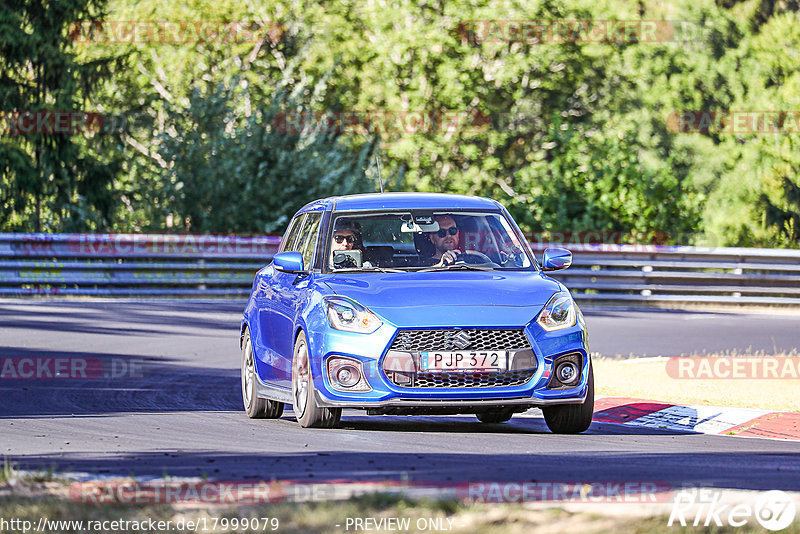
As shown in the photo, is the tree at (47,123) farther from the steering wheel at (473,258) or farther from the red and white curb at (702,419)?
the steering wheel at (473,258)

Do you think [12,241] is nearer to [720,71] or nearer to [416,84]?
[416,84]

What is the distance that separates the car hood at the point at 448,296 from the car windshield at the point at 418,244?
0.32 meters

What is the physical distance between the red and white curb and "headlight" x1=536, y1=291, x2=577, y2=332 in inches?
64.7

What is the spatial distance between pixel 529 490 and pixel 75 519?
213 centimetres

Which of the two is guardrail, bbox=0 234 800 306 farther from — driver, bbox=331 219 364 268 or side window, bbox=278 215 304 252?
driver, bbox=331 219 364 268

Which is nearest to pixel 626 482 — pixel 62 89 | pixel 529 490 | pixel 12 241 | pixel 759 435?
pixel 529 490

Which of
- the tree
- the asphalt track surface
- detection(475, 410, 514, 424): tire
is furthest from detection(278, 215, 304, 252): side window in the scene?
the tree

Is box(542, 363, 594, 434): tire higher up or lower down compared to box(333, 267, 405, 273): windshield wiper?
lower down

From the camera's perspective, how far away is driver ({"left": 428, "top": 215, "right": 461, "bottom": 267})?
1054 cm

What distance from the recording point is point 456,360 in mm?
9445

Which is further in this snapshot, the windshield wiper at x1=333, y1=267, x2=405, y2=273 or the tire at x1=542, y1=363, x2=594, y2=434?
the windshield wiper at x1=333, y1=267, x2=405, y2=273

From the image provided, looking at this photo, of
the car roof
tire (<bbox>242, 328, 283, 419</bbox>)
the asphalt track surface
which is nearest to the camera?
the asphalt track surface

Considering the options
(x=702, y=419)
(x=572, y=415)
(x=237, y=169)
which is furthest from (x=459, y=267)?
(x=237, y=169)

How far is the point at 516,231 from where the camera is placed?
1098cm
